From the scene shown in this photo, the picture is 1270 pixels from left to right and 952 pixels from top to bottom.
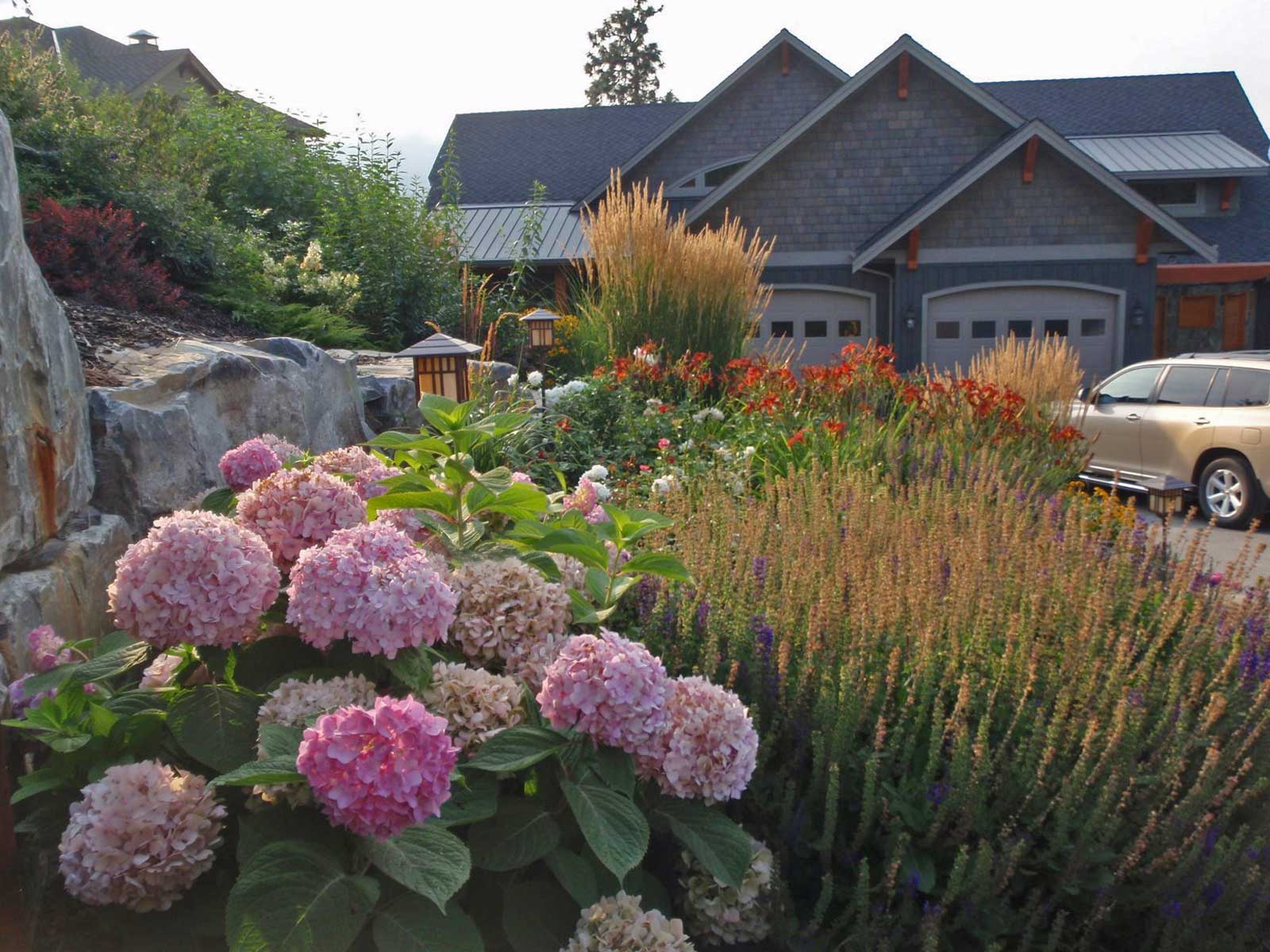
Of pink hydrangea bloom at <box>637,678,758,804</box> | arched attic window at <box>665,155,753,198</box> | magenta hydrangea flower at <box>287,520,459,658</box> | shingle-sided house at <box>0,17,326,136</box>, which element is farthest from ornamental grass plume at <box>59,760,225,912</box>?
shingle-sided house at <box>0,17,326,136</box>

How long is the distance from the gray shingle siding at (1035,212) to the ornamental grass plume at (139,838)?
16611 mm

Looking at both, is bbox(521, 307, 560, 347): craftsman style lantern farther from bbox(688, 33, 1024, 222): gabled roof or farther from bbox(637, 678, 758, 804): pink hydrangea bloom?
bbox(688, 33, 1024, 222): gabled roof

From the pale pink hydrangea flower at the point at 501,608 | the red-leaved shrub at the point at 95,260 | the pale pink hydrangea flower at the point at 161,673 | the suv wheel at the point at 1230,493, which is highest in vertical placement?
the red-leaved shrub at the point at 95,260

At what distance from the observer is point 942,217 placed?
54.2ft

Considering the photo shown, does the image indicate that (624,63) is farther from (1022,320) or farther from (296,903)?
(296,903)

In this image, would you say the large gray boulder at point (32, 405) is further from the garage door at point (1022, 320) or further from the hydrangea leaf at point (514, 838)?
the garage door at point (1022, 320)

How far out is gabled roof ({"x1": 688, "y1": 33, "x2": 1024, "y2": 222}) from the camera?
16734 millimetres

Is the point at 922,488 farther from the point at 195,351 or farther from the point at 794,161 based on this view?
the point at 794,161

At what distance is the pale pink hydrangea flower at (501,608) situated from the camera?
6.72 ft

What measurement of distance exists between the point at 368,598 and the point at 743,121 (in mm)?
20646

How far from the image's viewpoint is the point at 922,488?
4617 millimetres

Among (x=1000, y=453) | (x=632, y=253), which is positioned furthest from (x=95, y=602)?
(x=632, y=253)

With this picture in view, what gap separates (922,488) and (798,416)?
80.2 inches

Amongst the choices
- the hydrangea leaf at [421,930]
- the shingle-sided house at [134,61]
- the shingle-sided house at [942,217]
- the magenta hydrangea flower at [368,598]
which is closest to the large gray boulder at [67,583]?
the magenta hydrangea flower at [368,598]
